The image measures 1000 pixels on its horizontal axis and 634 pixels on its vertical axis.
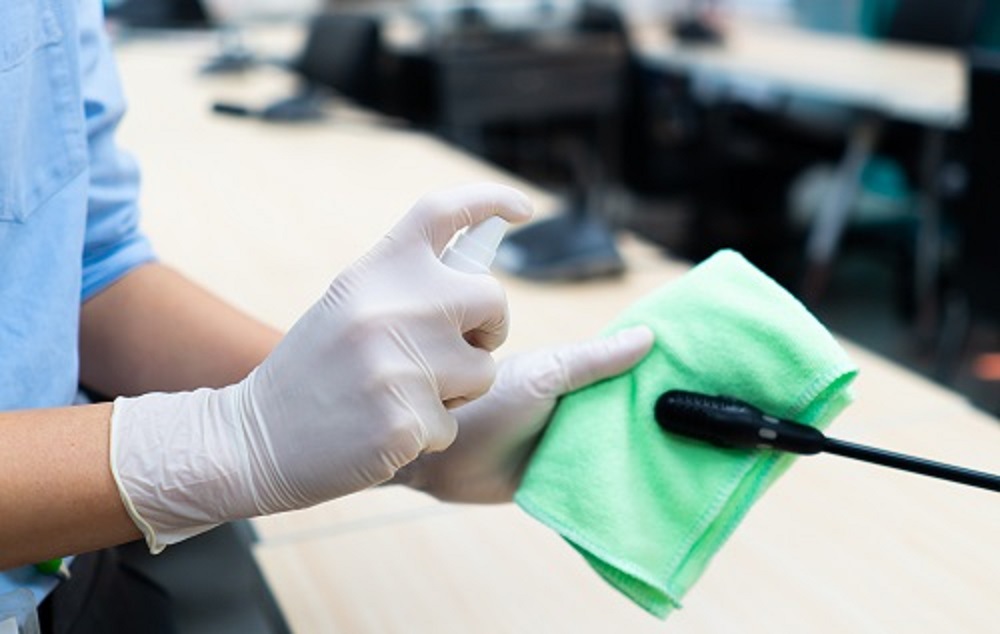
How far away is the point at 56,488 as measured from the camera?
565 millimetres

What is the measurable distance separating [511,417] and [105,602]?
0.35 metres

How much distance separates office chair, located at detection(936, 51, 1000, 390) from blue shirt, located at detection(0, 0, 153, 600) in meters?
1.45

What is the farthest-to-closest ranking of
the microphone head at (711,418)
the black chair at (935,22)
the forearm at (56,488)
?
the black chair at (935,22) → the microphone head at (711,418) → the forearm at (56,488)

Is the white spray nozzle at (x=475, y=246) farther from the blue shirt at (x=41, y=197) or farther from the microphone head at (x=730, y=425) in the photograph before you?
the blue shirt at (x=41, y=197)

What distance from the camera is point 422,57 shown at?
151 inches

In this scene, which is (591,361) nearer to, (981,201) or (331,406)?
(331,406)

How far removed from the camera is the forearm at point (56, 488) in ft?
1.84

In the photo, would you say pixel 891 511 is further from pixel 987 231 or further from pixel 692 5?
pixel 692 5

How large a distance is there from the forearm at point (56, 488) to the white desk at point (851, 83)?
2.40 meters

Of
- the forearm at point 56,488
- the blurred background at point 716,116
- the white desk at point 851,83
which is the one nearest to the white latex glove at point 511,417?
the forearm at point 56,488

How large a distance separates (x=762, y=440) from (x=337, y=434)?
27 centimetres

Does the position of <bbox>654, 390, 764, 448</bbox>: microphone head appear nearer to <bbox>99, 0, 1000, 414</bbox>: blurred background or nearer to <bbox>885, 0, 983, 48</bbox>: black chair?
<bbox>99, 0, 1000, 414</bbox>: blurred background

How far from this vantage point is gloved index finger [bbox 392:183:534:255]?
2.03 ft

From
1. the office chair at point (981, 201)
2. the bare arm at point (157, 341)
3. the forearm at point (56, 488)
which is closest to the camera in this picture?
the forearm at point (56, 488)
